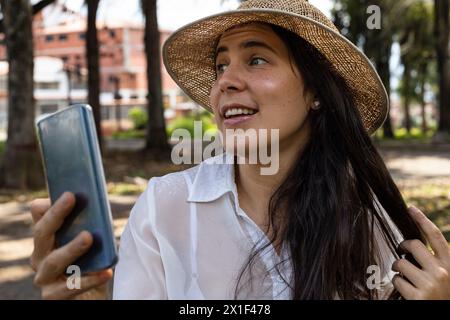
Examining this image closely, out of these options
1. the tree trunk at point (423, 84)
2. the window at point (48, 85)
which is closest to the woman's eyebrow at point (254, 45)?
the tree trunk at point (423, 84)

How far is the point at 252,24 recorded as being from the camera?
1848 mm

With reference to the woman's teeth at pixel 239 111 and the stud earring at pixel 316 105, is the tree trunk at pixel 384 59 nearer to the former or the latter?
the stud earring at pixel 316 105

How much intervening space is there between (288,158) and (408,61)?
31295 mm

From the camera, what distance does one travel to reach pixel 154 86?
13.3m

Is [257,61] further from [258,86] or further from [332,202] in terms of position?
[332,202]

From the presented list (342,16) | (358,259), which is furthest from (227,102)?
(342,16)

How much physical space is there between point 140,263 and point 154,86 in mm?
11973

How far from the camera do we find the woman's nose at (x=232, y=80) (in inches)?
67.9

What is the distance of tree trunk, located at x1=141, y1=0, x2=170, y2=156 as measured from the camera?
1280cm

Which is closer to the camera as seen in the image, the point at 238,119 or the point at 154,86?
the point at 238,119

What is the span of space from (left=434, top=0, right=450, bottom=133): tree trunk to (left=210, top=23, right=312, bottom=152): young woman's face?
16687mm

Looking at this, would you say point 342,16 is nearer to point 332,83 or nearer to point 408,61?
point 408,61

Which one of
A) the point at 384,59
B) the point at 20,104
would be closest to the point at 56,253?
the point at 20,104

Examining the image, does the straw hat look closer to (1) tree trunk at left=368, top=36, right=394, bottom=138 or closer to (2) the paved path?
(2) the paved path
